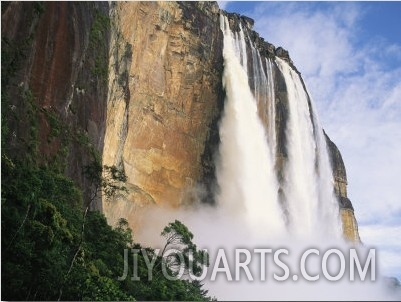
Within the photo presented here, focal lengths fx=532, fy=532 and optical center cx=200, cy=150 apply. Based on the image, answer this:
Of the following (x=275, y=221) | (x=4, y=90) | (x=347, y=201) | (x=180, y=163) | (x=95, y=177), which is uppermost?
(x=347, y=201)

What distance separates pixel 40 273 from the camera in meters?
13.2

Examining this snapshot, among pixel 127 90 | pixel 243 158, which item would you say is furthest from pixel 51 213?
pixel 243 158

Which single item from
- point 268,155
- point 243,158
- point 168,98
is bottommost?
point 243,158

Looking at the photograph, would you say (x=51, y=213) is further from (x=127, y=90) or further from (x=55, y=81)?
(x=127, y=90)

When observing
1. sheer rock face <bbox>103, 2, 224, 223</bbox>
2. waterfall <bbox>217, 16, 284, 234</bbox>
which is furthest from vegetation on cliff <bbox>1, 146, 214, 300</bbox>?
waterfall <bbox>217, 16, 284, 234</bbox>

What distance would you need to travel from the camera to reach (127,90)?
93.7 feet

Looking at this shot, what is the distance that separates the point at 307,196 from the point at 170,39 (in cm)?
1682

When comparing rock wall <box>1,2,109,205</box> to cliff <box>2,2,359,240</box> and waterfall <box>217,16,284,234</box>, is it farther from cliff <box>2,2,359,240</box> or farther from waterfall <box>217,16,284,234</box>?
waterfall <box>217,16,284,234</box>

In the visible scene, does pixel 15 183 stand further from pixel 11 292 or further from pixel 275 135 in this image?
pixel 275 135

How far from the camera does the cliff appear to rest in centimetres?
1733

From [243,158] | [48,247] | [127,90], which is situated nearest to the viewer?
[48,247]

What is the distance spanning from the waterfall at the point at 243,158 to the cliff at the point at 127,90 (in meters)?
0.83

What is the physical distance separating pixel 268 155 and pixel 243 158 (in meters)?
2.91

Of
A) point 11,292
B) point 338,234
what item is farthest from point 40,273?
point 338,234
